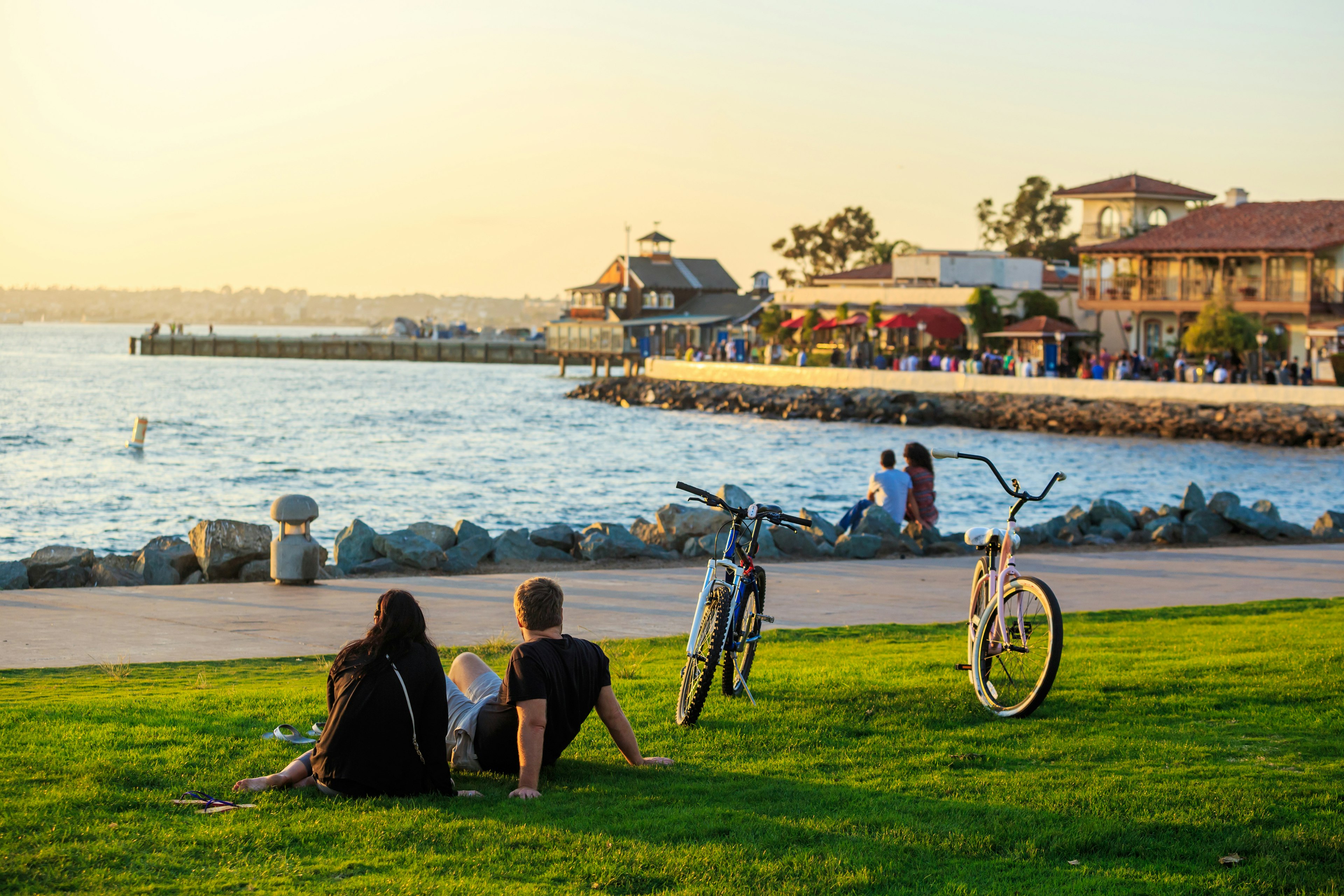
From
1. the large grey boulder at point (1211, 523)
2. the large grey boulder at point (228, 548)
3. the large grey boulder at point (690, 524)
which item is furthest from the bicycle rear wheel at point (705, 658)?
the large grey boulder at point (1211, 523)

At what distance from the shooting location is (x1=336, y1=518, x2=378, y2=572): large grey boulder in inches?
608

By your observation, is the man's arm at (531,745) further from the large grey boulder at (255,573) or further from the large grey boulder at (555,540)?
the large grey boulder at (555,540)

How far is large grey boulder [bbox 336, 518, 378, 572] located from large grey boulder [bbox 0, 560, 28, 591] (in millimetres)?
3118

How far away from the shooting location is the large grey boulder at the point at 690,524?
57.8 feet

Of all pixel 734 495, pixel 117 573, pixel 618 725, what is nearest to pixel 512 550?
pixel 734 495

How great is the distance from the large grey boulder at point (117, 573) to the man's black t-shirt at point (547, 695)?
834 cm

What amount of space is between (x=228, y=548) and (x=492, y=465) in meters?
30.4

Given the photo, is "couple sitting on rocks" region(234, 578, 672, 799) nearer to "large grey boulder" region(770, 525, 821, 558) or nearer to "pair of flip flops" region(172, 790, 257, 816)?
"pair of flip flops" region(172, 790, 257, 816)

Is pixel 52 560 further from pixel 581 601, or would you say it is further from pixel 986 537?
pixel 986 537

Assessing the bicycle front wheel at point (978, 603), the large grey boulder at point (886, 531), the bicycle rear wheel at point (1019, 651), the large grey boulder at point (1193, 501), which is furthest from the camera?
the large grey boulder at point (1193, 501)

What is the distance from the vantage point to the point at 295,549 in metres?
13.2

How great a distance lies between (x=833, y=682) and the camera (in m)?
8.34

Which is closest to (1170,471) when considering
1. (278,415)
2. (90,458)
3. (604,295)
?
(90,458)

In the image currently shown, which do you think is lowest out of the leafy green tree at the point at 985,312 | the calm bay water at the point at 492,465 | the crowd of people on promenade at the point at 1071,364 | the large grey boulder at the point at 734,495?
the calm bay water at the point at 492,465
